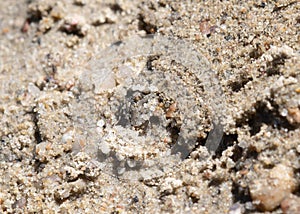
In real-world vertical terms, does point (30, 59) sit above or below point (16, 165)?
above

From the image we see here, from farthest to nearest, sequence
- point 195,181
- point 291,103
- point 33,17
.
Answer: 1. point 33,17
2. point 195,181
3. point 291,103

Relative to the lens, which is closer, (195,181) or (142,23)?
(195,181)

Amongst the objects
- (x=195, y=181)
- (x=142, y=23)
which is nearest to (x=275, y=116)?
(x=195, y=181)

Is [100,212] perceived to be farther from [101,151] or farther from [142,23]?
[142,23]

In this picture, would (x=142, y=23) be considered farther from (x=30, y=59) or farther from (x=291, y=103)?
(x=291, y=103)

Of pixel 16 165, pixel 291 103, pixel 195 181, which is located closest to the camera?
pixel 291 103

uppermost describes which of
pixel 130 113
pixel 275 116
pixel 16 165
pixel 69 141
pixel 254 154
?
pixel 275 116
